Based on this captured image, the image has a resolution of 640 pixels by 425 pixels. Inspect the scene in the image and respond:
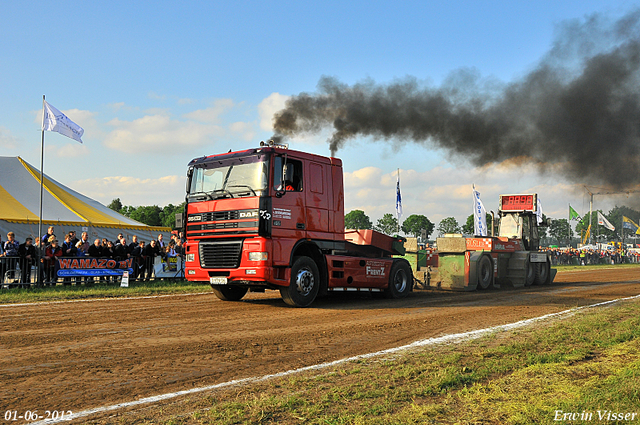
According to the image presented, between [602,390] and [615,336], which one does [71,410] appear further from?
[615,336]

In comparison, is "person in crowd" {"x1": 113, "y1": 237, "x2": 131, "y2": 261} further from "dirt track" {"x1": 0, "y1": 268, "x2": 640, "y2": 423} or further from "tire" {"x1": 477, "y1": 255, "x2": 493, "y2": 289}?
"tire" {"x1": 477, "y1": 255, "x2": 493, "y2": 289}

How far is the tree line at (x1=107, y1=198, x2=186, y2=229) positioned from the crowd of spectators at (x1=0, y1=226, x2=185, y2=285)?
75773 mm

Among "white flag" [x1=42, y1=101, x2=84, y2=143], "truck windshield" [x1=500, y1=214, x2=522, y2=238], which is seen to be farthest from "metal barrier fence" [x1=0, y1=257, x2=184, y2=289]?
"truck windshield" [x1=500, y1=214, x2=522, y2=238]

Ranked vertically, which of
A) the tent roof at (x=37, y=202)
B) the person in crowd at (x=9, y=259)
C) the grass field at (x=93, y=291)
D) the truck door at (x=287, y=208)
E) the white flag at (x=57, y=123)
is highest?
the white flag at (x=57, y=123)

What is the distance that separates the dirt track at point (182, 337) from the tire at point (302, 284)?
317 millimetres

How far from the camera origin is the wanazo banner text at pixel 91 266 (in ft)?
52.2

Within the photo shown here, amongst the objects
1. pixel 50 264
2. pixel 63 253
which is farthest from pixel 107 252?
pixel 50 264

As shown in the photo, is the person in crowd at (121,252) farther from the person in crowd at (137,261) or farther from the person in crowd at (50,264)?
the person in crowd at (50,264)

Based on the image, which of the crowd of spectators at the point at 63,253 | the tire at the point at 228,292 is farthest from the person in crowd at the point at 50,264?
the tire at the point at 228,292

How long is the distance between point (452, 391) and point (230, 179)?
7645 millimetres

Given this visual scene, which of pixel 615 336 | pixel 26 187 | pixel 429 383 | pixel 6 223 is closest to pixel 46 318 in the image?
pixel 429 383

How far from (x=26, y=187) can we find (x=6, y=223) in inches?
146

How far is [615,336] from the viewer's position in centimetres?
827

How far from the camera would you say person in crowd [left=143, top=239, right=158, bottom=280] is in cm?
1803
